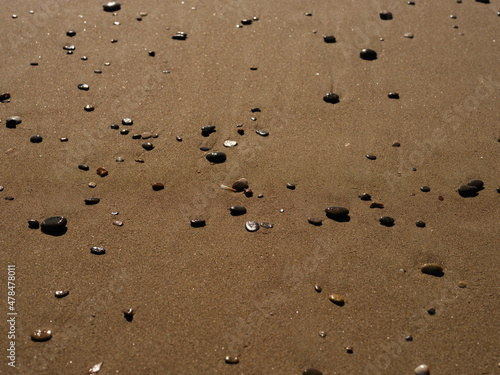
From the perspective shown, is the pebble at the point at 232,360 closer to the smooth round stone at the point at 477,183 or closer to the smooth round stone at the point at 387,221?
the smooth round stone at the point at 387,221

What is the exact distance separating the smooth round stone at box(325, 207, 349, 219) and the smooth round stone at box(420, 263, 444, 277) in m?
0.75

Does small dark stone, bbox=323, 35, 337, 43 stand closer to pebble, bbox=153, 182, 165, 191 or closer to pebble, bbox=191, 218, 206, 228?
pebble, bbox=153, 182, 165, 191

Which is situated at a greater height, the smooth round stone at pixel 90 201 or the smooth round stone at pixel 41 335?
the smooth round stone at pixel 90 201

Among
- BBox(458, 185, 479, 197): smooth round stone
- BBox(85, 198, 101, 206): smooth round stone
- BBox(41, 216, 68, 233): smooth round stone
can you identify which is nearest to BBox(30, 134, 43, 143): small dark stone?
BBox(85, 198, 101, 206): smooth round stone

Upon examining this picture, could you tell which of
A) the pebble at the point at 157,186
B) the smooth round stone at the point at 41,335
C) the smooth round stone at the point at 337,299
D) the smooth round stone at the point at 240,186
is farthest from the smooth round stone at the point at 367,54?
the smooth round stone at the point at 41,335

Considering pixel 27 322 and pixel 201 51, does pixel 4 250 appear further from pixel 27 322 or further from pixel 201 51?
pixel 201 51

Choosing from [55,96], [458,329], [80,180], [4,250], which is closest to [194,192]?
[80,180]

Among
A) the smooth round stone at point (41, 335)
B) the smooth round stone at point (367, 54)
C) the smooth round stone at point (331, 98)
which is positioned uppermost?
the smooth round stone at point (367, 54)

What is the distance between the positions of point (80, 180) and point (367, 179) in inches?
103

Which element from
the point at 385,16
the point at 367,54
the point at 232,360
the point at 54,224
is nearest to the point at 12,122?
Answer: the point at 54,224

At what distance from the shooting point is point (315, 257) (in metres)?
3.50

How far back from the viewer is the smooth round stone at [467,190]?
401 centimetres

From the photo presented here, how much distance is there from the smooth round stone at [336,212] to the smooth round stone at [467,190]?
1124 millimetres

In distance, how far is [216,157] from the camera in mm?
4203
